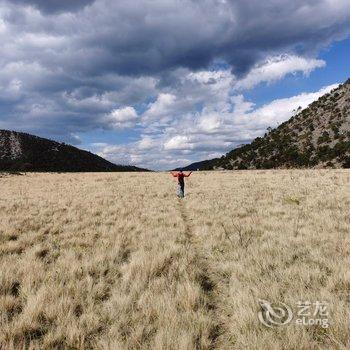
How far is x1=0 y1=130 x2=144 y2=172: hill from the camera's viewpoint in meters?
162

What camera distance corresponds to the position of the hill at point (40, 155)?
16219cm

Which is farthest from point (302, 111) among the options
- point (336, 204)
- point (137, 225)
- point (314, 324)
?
point (314, 324)

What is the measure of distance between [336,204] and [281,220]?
5091 millimetres

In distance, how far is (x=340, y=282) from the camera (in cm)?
735

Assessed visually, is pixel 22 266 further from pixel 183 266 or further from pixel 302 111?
pixel 302 111

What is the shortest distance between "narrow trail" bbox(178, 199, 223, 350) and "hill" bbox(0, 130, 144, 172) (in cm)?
15103
